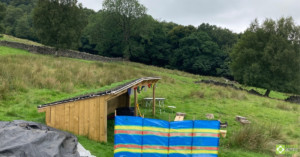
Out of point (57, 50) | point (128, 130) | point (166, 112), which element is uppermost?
point (57, 50)

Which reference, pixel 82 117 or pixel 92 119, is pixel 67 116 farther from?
pixel 92 119

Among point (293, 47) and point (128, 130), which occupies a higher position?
point (293, 47)

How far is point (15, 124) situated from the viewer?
320 inches

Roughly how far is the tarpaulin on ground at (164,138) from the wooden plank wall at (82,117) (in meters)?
1.38

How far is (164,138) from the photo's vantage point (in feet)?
26.3

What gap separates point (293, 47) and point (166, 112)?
75.3 feet

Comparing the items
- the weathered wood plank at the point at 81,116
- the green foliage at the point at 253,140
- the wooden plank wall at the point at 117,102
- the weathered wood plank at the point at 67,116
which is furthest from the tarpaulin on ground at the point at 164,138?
the wooden plank wall at the point at 117,102

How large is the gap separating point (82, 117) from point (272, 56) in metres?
28.6

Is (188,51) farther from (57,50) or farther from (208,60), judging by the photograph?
(57,50)

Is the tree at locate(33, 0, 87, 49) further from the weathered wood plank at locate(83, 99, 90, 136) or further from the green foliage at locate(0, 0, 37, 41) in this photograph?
the green foliage at locate(0, 0, 37, 41)

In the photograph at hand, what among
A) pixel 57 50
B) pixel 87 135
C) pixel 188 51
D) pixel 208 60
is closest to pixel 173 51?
pixel 188 51

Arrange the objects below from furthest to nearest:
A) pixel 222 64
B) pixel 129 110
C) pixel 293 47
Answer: pixel 222 64 → pixel 293 47 → pixel 129 110

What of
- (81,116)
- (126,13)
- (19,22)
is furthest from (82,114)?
(19,22)

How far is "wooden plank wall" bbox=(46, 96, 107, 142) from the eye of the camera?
29.5ft
